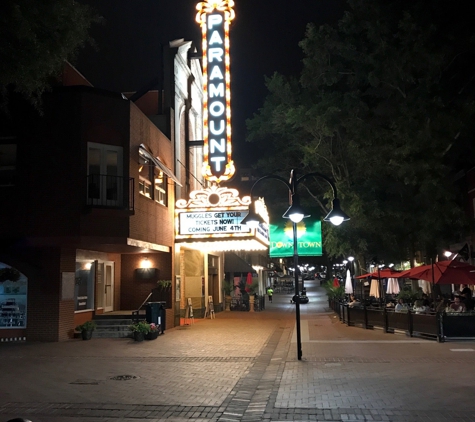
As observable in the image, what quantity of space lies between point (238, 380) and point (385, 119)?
19.0 m

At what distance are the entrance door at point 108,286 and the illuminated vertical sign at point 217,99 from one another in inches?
227

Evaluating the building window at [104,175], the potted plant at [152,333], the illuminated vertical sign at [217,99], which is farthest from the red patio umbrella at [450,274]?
the building window at [104,175]

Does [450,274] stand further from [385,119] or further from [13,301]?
[13,301]

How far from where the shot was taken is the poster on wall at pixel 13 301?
18.4 metres

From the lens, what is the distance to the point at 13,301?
1845 centimetres

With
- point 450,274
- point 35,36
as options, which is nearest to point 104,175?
point 35,36

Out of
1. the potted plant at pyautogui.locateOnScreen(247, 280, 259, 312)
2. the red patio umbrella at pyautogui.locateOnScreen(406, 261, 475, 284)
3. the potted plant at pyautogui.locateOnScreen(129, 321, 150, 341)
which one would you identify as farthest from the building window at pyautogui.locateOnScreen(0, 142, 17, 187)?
the potted plant at pyautogui.locateOnScreen(247, 280, 259, 312)

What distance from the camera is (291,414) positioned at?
8555 millimetres

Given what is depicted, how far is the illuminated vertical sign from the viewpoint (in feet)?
76.0

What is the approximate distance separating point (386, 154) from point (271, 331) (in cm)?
1050

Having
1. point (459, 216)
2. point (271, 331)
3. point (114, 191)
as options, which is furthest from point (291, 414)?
point (459, 216)

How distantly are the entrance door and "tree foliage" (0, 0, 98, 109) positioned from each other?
447 inches

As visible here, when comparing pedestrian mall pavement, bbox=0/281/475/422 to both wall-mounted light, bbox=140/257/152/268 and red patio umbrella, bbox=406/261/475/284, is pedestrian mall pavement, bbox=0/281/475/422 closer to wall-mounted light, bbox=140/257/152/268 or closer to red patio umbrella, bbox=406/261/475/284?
red patio umbrella, bbox=406/261/475/284

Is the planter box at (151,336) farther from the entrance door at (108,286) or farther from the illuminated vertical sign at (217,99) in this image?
the illuminated vertical sign at (217,99)
